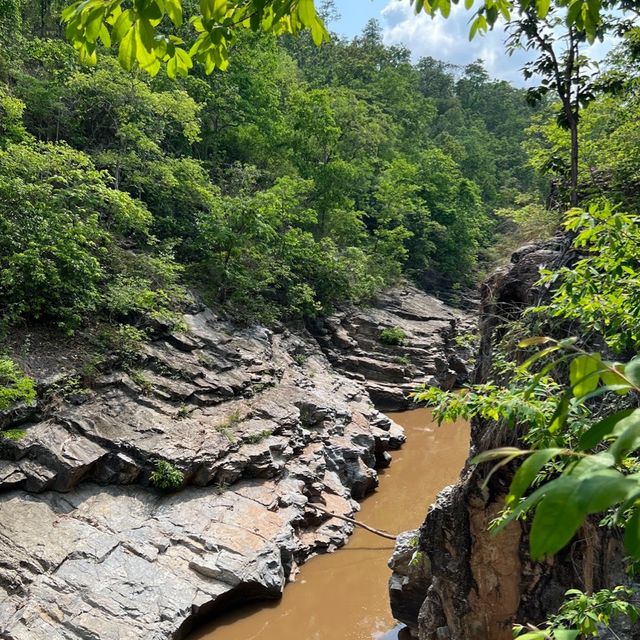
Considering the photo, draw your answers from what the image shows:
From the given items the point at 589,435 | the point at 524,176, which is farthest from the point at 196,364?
the point at 524,176

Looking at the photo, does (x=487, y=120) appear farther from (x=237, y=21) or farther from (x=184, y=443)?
(x=237, y=21)

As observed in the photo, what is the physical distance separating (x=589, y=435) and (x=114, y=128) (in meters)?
16.6

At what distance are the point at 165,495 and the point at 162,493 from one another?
0.19 ft

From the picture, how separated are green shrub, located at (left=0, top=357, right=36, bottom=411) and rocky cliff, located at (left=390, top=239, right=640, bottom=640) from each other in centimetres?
570

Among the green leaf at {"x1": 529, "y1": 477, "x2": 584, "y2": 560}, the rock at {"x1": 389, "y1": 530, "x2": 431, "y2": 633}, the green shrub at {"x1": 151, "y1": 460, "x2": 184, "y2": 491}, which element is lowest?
the rock at {"x1": 389, "y1": 530, "x2": 431, "y2": 633}

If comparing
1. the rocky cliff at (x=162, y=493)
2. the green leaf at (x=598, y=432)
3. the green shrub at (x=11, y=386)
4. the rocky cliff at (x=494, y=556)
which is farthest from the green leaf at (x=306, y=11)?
the green shrub at (x=11, y=386)

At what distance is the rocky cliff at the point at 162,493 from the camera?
667 centimetres

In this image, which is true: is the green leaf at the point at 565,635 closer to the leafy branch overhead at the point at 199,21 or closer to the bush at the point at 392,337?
the leafy branch overhead at the point at 199,21

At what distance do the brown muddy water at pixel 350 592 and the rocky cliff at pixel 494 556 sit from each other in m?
2.23

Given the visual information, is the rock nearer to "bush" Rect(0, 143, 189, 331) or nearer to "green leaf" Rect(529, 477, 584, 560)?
"green leaf" Rect(529, 477, 584, 560)

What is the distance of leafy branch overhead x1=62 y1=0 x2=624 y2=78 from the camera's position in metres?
1.29

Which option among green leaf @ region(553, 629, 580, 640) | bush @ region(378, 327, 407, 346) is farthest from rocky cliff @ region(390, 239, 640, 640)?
bush @ region(378, 327, 407, 346)

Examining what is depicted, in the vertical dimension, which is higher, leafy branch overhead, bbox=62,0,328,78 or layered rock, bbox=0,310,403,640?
leafy branch overhead, bbox=62,0,328,78

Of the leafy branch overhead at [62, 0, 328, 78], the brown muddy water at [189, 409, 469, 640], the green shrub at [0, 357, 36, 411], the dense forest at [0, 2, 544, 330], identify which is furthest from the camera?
the dense forest at [0, 2, 544, 330]
